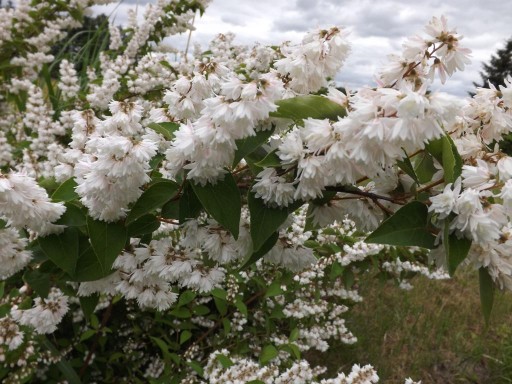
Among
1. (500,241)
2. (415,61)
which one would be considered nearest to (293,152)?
(415,61)

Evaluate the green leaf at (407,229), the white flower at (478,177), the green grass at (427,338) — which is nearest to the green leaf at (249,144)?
the green leaf at (407,229)

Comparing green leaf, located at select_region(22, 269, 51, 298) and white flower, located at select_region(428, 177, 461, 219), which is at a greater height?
white flower, located at select_region(428, 177, 461, 219)

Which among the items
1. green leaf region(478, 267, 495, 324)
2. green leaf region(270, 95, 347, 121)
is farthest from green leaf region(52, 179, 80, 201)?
green leaf region(478, 267, 495, 324)

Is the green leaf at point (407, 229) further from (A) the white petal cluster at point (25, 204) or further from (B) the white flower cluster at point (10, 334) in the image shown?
(B) the white flower cluster at point (10, 334)

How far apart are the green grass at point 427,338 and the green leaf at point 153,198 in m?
2.85

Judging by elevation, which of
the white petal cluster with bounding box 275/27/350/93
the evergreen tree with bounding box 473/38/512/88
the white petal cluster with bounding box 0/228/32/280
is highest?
Result: the white petal cluster with bounding box 275/27/350/93

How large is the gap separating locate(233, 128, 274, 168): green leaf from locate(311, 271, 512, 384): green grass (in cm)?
293

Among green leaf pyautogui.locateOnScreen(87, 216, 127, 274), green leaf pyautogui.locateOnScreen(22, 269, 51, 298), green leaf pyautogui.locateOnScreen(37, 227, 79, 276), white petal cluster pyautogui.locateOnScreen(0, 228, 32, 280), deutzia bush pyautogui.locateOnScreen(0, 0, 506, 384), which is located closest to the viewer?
deutzia bush pyautogui.locateOnScreen(0, 0, 506, 384)

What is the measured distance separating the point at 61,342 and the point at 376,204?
2.26 metres

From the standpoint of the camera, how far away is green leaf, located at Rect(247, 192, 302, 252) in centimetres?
110

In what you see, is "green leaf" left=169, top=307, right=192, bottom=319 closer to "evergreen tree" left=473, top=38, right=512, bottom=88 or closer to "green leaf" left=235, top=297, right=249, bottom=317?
"green leaf" left=235, top=297, right=249, bottom=317

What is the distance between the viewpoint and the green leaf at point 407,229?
3.32ft

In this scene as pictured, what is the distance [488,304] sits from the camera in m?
1.12

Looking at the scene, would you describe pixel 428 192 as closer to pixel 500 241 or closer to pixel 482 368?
pixel 500 241
